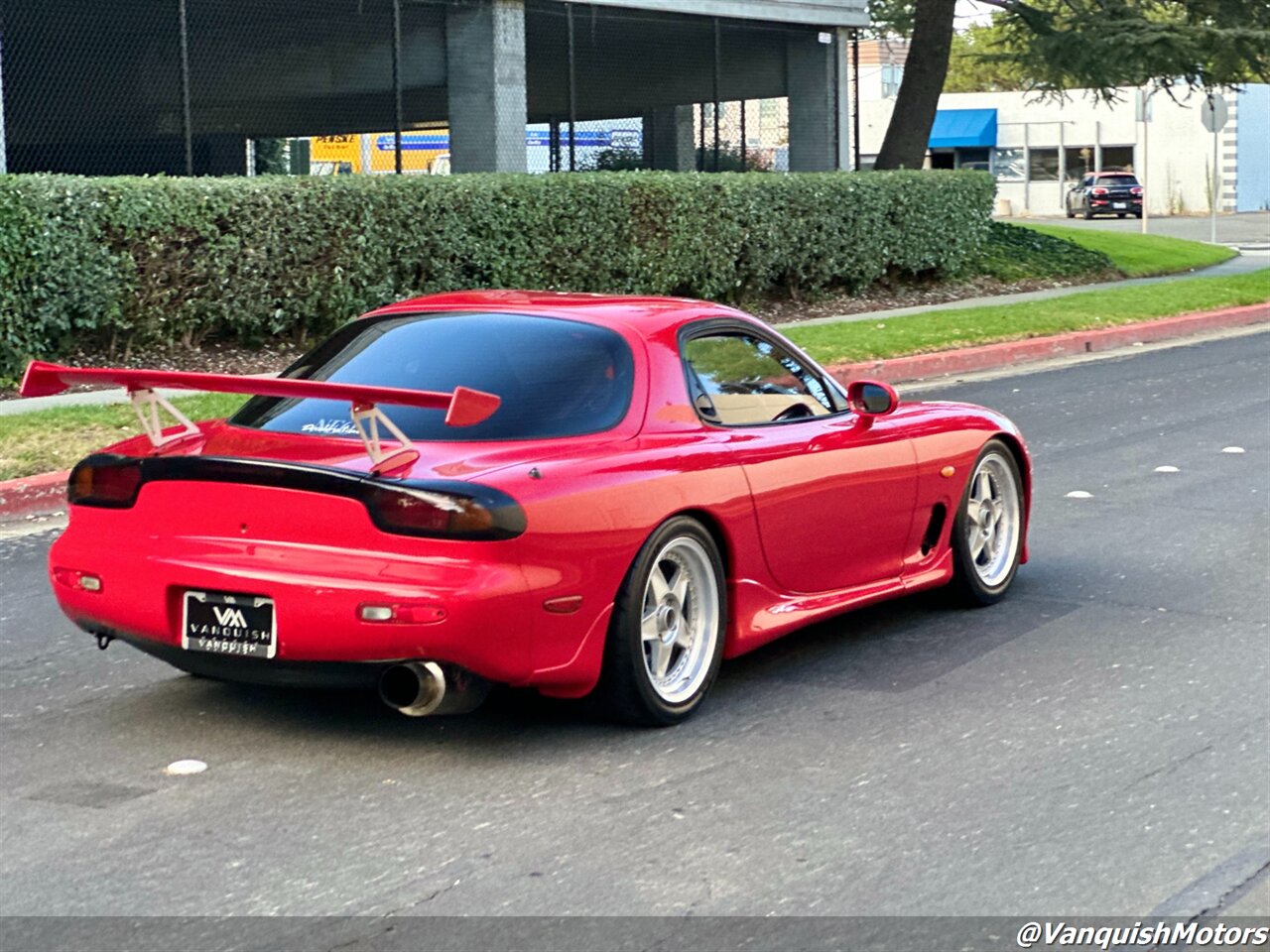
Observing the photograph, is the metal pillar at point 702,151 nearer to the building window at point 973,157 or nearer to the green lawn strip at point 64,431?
the green lawn strip at point 64,431

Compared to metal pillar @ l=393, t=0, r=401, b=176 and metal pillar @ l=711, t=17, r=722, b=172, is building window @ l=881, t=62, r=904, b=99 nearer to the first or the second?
metal pillar @ l=711, t=17, r=722, b=172

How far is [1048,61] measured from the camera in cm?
2902

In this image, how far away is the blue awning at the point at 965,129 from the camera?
69125mm

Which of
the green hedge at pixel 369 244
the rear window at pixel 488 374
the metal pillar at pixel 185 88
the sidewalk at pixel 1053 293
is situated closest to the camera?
the rear window at pixel 488 374

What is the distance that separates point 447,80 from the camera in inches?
933

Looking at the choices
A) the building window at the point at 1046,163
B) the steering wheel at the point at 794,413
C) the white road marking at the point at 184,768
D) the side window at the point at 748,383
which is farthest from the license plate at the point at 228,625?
the building window at the point at 1046,163

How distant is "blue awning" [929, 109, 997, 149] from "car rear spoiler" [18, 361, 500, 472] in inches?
2592

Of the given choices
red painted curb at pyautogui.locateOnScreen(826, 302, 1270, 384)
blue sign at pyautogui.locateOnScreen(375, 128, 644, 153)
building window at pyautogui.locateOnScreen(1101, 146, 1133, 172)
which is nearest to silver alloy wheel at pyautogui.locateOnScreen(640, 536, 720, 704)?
red painted curb at pyautogui.locateOnScreen(826, 302, 1270, 384)

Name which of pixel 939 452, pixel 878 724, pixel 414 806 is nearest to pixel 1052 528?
pixel 939 452

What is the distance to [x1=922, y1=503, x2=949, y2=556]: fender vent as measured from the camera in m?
7.17

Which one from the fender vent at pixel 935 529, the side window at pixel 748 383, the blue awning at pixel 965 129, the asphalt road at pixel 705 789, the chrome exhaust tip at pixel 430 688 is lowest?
the asphalt road at pixel 705 789

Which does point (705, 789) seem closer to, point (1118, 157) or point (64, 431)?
point (64, 431)

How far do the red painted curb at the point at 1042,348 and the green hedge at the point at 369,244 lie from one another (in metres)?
4.15

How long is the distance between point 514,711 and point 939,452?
212 cm
